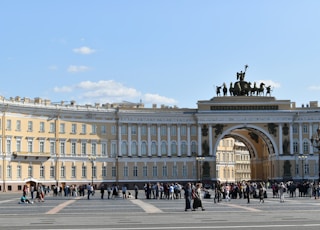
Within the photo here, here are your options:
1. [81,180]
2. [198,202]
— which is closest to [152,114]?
[81,180]

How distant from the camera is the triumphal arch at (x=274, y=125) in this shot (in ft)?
337

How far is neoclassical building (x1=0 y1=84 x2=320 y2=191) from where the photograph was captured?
97562 millimetres

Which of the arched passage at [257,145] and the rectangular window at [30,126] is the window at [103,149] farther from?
the arched passage at [257,145]

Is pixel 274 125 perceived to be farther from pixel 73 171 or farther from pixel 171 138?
pixel 73 171

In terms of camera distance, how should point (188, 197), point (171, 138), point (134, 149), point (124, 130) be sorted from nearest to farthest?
point (188, 197) → point (124, 130) → point (134, 149) → point (171, 138)

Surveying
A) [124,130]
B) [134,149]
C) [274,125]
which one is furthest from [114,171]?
[274,125]

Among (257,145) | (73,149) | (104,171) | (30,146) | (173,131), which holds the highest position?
(173,131)

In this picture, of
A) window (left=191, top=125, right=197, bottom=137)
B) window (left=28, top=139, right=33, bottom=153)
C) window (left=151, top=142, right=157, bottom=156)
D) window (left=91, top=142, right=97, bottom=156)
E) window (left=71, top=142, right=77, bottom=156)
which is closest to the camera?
window (left=28, top=139, right=33, bottom=153)

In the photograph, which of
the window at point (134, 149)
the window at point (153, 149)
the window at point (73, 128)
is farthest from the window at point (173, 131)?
the window at point (73, 128)

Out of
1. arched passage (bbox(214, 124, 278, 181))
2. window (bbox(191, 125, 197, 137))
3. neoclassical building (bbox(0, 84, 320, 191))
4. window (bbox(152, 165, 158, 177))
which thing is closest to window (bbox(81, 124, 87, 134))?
neoclassical building (bbox(0, 84, 320, 191))

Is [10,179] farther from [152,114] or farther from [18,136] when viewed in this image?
[152,114]

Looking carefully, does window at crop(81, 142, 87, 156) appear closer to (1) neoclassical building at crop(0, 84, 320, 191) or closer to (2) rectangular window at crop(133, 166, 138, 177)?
(1) neoclassical building at crop(0, 84, 320, 191)

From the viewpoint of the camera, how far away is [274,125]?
10312cm

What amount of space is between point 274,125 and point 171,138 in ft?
49.9
